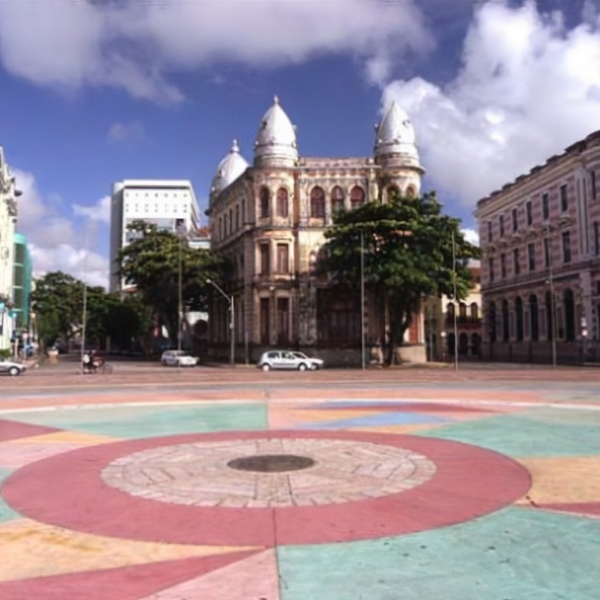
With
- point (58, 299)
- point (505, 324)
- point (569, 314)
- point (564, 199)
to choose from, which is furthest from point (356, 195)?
point (58, 299)

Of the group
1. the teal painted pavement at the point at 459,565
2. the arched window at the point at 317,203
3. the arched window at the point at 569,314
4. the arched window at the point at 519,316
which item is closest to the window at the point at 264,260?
the arched window at the point at 317,203

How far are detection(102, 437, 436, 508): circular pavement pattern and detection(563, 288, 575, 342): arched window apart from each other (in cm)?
4579

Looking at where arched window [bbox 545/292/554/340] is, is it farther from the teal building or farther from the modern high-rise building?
the teal building

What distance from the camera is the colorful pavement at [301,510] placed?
5.41 metres

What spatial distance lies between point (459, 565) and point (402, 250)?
42.3 metres

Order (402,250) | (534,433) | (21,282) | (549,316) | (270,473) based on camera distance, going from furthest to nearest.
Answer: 1. (21,282)
2. (549,316)
3. (402,250)
4. (534,433)
5. (270,473)

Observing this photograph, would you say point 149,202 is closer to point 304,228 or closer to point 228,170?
point 228,170

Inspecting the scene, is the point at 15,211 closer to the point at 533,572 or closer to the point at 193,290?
the point at 193,290

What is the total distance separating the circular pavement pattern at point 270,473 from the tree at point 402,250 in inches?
1389

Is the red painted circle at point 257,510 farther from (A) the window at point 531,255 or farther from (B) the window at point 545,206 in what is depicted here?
(A) the window at point 531,255

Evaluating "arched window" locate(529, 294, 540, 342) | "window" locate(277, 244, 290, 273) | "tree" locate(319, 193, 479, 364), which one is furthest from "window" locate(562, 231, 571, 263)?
"window" locate(277, 244, 290, 273)

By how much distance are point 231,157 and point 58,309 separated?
103 ft

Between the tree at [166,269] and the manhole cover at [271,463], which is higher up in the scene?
the tree at [166,269]

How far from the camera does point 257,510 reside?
7.36 m
